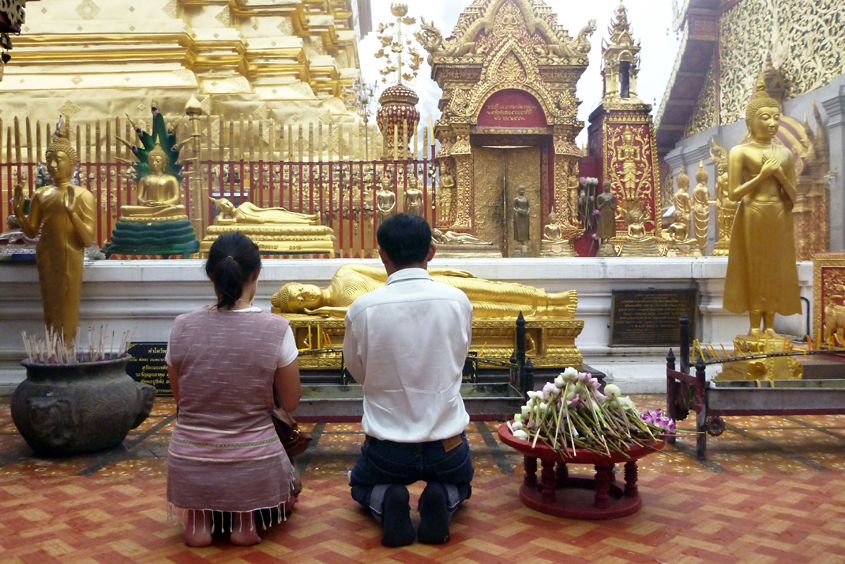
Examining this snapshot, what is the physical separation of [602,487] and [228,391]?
5.61 ft

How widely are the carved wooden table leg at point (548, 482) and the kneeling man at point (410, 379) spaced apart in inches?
20.5

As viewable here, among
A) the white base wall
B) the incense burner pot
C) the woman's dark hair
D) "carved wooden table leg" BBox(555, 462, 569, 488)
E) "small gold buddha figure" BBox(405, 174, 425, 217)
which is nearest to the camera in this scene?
the woman's dark hair

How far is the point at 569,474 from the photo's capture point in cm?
363

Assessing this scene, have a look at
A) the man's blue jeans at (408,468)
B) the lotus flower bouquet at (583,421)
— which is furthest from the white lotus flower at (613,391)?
the man's blue jeans at (408,468)

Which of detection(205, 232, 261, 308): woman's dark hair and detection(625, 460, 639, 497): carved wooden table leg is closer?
detection(205, 232, 261, 308): woman's dark hair

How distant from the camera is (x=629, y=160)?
36.8 feet

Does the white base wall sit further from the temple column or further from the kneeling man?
the temple column

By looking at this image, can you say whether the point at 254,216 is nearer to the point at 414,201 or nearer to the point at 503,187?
the point at 414,201

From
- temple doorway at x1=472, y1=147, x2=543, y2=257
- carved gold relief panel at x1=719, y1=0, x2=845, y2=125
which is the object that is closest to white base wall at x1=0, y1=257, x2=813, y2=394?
temple doorway at x1=472, y1=147, x2=543, y2=257

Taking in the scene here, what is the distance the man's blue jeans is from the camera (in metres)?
2.85

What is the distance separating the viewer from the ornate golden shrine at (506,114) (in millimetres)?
10750

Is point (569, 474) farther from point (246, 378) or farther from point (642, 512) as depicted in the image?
point (246, 378)

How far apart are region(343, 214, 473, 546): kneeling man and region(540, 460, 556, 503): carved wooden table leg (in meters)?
0.52

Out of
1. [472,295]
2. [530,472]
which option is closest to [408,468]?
[530,472]
